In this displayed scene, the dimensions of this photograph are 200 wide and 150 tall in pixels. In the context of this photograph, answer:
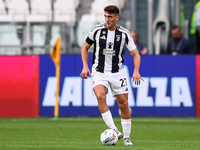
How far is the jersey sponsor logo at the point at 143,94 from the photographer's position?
12945 mm

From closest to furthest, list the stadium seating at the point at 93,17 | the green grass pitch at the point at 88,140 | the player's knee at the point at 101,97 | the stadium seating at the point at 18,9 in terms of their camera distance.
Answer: the green grass pitch at the point at 88,140 < the player's knee at the point at 101,97 < the stadium seating at the point at 93,17 < the stadium seating at the point at 18,9

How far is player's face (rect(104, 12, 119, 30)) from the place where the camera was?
6641 millimetres

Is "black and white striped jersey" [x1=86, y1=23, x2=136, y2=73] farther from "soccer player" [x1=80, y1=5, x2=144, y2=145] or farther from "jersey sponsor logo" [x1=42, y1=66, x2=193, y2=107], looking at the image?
"jersey sponsor logo" [x1=42, y1=66, x2=193, y2=107]

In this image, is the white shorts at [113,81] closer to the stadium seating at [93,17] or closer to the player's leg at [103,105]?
the player's leg at [103,105]

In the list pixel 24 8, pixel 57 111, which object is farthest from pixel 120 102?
pixel 24 8

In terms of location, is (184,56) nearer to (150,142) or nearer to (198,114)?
(198,114)

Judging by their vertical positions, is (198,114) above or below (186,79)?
below

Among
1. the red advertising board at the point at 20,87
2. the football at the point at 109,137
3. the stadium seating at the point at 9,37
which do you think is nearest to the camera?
the football at the point at 109,137

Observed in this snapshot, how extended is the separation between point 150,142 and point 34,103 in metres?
6.59

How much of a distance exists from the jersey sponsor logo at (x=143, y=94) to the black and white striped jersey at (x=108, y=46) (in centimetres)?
607

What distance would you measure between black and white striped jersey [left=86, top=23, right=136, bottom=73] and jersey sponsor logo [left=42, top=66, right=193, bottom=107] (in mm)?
6071

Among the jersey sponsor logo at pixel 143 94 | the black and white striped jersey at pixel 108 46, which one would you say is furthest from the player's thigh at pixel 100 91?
the jersey sponsor logo at pixel 143 94

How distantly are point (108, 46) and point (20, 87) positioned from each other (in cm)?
690

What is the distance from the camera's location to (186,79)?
13.0 metres
